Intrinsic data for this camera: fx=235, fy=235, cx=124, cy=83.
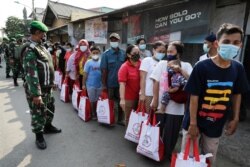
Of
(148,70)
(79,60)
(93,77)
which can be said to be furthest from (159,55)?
(79,60)

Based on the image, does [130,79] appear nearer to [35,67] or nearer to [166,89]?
[166,89]

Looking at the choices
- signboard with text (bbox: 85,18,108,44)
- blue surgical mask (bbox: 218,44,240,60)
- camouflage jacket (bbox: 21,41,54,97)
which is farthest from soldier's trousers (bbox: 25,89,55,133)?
signboard with text (bbox: 85,18,108,44)

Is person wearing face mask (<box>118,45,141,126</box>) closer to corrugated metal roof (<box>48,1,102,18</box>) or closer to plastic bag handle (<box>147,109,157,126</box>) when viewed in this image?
plastic bag handle (<box>147,109,157,126</box>)

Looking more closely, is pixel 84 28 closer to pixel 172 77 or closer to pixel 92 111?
pixel 92 111

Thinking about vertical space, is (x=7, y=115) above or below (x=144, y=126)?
below

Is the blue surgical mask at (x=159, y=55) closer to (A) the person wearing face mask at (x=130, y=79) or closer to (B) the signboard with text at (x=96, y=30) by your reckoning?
(A) the person wearing face mask at (x=130, y=79)

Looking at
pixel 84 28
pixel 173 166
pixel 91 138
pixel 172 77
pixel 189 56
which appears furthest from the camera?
pixel 84 28

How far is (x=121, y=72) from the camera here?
4.04m

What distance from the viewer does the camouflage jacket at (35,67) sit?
11.8ft

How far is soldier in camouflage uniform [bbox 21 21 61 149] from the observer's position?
3.59 metres

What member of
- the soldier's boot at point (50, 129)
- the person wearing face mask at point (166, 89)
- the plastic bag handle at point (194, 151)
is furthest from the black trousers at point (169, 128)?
the soldier's boot at point (50, 129)

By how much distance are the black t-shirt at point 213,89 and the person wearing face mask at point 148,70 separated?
152cm

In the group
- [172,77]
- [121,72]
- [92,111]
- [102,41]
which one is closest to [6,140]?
[92,111]

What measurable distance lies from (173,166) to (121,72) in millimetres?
2118
